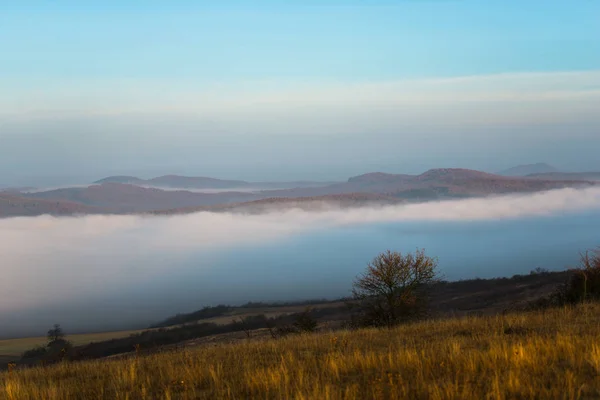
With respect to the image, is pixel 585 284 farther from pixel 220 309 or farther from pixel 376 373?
pixel 220 309

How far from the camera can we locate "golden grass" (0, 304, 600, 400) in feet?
24.7

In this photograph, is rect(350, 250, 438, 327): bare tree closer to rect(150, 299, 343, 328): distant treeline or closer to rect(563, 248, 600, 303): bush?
rect(563, 248, 600, 303): bush

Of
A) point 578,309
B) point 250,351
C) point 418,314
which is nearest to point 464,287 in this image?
point 418,314

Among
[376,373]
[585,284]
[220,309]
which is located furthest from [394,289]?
[220,309]

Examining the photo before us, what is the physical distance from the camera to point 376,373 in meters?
9.07

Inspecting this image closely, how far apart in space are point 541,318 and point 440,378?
26.5ft

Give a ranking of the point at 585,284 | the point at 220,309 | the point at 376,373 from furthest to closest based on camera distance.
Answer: the point at 220,309 → the point at 585,284 → the point at 376,373

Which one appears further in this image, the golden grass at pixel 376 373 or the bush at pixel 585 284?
the bush at pixel 585 284

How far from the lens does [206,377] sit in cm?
988

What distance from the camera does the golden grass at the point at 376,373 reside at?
7.53 meters

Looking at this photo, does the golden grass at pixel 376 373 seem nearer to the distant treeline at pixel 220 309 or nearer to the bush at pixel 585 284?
the bush at pixel 585 284

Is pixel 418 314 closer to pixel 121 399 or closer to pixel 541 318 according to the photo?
pixel 541 318

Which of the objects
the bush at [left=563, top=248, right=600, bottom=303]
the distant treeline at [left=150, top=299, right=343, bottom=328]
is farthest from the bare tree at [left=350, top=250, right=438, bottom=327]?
the distant treeline at [left=150, top=299, right=343, bottom=328]

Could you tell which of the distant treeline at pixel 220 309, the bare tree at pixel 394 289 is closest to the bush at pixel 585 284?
the bare tree at pixel 394 289
